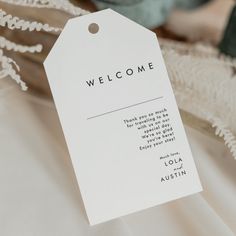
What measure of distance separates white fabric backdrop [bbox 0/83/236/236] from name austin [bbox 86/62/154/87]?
92 mm

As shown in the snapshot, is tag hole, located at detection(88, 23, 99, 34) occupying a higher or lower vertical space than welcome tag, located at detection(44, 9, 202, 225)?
higher

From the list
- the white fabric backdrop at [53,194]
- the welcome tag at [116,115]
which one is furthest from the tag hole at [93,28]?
the white fabric backdrop at [53,194]

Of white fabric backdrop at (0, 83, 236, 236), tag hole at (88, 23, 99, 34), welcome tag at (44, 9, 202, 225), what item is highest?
Answer: tag hole at (88, 23, 99, 34)

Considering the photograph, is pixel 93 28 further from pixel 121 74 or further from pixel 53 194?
pixel 53 194

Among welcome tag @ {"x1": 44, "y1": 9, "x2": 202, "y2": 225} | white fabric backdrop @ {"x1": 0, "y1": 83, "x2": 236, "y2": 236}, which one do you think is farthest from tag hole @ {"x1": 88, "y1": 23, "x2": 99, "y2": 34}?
white fabric backdrop @ {"x1": 0, "y1": 83, "x2": 236, "y2": 236}

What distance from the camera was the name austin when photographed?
0.42 meters

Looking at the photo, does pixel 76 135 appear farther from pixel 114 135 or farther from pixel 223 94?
pixel 223 94

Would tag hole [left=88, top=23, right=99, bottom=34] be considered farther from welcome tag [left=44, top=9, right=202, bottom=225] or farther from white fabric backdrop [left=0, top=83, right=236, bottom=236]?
white fabric backdrop [left=0, top=83, right=236, bottom=236]

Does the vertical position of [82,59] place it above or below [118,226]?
above

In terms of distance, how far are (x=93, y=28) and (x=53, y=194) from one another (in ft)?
0.50

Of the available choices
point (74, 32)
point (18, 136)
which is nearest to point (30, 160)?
point (18, 136)

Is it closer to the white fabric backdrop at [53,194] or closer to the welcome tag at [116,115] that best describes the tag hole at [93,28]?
the welcome tag at [116,115]

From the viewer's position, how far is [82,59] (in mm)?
419

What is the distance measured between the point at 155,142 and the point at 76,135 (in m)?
0.07
